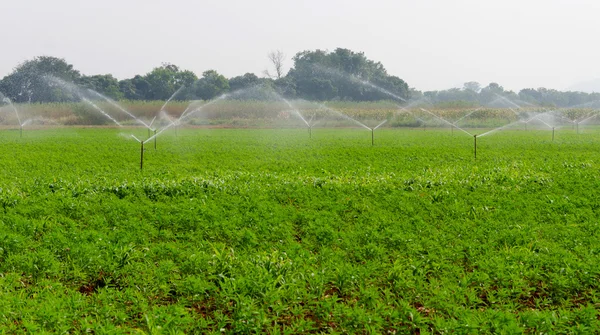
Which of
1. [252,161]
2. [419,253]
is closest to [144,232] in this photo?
[419,253]

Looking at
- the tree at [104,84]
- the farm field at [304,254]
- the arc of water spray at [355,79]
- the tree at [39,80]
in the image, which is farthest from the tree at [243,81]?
the farm field at [304,254]

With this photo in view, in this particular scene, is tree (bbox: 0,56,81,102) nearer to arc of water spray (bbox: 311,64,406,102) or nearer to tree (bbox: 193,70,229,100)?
tree (bbox: 193,70,229,100)

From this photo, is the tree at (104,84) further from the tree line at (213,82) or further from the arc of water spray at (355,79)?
the arc of water spray at (355,79)

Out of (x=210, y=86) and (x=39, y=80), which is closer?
(x=39, y=80)

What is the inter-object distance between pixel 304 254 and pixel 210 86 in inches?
2646

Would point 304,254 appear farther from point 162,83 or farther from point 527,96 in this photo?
point 527,96

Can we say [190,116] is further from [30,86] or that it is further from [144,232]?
[144,232]

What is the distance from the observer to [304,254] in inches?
315

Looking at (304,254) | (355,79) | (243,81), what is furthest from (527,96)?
(304,254)

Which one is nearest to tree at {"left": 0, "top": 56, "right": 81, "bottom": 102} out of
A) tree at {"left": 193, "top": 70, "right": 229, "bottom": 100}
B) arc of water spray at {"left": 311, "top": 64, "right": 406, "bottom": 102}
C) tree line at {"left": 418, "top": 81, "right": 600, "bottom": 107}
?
tree at {"left": 193, "top": 70, "right": 229, "bottom": 100}

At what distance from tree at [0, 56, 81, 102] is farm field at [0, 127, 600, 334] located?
56.5 meters

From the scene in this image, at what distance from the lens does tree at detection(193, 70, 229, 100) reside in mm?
72688

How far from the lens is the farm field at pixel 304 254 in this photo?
19.7ft

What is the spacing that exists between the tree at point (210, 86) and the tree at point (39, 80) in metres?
16.5
